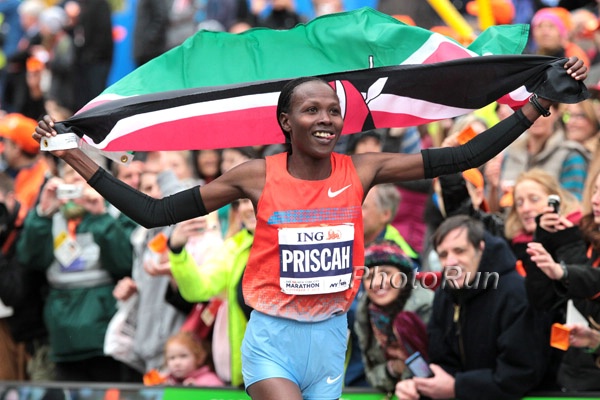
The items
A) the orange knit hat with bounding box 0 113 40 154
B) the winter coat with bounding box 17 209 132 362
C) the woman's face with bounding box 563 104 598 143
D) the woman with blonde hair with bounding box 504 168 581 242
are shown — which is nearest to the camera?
the woman with blonde hair with bounding box 504 168 581 242

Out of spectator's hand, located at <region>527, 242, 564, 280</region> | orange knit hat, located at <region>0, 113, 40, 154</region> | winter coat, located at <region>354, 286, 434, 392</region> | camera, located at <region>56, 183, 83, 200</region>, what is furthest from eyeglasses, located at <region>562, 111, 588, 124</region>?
orange knit hat, located at <region>0, 113, 40, 154</region>

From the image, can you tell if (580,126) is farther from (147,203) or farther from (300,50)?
(147,203)

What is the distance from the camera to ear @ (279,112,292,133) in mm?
6289

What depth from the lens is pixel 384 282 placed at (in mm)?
8250

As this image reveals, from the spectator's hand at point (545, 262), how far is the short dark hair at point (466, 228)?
61cm

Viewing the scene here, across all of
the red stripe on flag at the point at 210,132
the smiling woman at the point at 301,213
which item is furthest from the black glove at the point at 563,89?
the red stripe on flag at the point at 210,132

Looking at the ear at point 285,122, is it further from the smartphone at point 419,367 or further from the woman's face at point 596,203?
the woman's face at point 596,203

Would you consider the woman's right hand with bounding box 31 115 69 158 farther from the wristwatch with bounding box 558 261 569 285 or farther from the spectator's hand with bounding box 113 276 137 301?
the spectator's hand with bounding box 113 276 137 301

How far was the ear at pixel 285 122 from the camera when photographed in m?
6.29

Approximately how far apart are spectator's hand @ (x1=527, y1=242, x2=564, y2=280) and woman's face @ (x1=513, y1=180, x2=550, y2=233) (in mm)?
944

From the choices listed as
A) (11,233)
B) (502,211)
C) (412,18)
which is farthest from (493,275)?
(412,18)

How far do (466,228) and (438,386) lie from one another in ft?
3.45

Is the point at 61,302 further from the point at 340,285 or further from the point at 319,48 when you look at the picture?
the point at 340,285

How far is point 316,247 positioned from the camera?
20.1 ft
